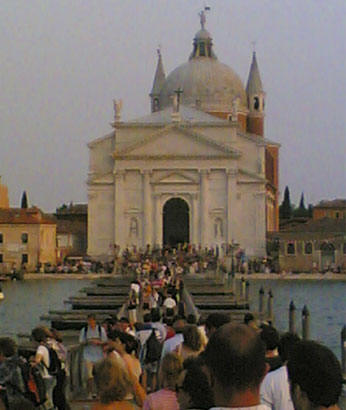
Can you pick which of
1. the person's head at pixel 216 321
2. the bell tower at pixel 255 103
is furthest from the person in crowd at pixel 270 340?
the bell tower at pixel 255 103

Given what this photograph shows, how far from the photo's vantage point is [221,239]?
245 ft

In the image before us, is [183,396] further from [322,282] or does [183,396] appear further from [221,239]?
[221,239]

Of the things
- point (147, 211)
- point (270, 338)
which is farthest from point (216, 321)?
point (147, 211)

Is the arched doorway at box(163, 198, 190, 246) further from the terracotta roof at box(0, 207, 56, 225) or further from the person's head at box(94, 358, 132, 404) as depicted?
the person's head at box(94, 358, 132, 404)

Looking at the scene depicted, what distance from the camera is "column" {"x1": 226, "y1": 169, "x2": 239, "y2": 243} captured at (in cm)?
7481

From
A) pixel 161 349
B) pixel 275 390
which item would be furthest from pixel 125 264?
pixel 275 390

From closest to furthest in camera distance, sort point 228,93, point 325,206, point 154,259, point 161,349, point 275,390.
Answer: point 275,390 < point 161,349 < point 154,259 < point 228,93 < point 325,206

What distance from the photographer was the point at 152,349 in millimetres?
11164

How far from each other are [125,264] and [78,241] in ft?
62.2

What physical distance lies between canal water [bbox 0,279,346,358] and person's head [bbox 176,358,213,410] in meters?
18.8

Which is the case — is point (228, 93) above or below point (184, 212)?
above

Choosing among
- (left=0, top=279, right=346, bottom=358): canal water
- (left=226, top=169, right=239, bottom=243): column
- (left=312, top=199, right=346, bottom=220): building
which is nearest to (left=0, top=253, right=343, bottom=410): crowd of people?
(left=0, top=279, right=346, bottom=358): canal water

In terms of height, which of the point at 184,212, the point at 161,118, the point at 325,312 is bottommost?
the point at 325,312

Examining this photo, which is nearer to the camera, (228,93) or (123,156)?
(123,156)
